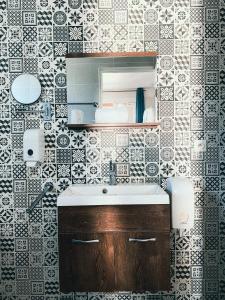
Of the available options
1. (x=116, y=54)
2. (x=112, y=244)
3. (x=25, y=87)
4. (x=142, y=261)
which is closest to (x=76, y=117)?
(x=25, y=87)

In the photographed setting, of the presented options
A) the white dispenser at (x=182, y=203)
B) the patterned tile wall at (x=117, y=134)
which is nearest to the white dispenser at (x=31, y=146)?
the patterned tile wall at (x=117, y=134)

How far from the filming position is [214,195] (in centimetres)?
238

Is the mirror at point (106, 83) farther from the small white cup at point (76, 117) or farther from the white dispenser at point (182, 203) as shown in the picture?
the white dispenser at point (182, 203)

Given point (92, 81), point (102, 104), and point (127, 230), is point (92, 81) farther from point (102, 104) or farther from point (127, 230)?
point (127, 230)

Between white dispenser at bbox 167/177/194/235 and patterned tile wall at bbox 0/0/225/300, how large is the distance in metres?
0.26

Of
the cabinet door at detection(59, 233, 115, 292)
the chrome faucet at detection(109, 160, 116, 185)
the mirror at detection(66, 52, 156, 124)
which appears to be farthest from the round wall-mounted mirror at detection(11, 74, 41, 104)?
the cabinet door at detection(59, 233, 115, 292)

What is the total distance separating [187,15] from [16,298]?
8.35ft

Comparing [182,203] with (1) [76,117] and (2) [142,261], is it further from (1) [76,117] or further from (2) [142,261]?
(1) [76,117]

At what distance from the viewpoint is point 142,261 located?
1.98 metres

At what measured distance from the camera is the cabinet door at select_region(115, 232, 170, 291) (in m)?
1.97

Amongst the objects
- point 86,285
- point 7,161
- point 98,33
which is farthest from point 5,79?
point 86,285

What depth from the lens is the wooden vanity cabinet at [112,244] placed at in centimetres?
196

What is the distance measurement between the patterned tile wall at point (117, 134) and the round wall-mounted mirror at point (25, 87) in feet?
Answer: 0.15

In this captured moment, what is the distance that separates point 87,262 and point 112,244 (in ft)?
0.65
